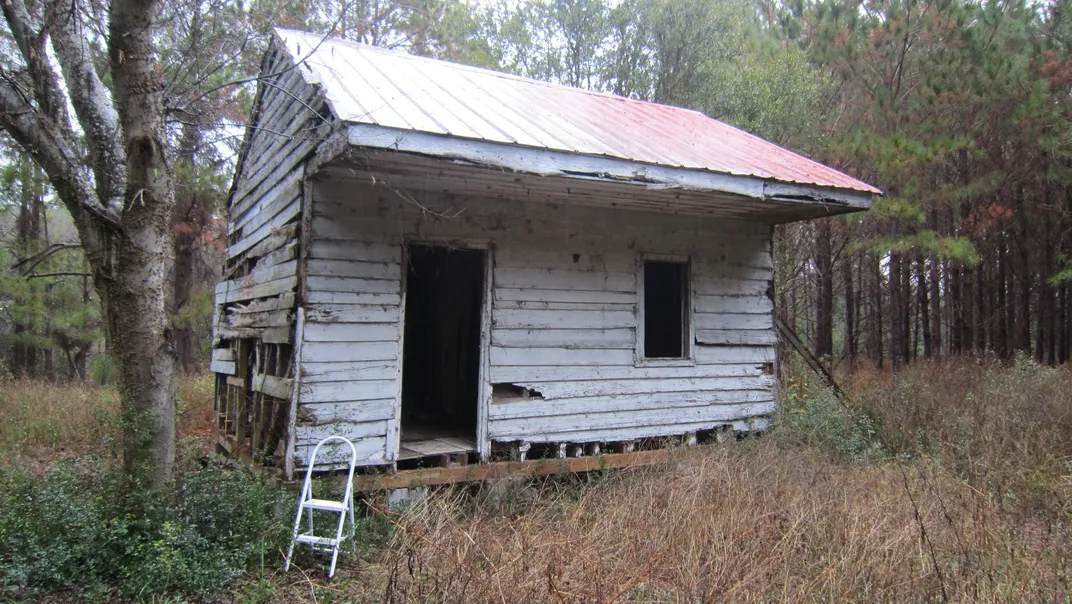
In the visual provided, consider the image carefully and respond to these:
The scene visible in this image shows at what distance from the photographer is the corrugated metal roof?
530 centimetres

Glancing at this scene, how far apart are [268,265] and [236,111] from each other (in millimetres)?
7111

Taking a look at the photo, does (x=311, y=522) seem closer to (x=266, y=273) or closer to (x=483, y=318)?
(x=483, y=318)

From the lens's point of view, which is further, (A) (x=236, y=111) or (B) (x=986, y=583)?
(A) (x=236, y=111)

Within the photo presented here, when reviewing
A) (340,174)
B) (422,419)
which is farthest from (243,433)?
(340,174)

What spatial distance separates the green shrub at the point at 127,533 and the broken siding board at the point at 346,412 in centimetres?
69

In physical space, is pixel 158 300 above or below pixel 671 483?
above

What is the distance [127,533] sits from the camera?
14.5 feet

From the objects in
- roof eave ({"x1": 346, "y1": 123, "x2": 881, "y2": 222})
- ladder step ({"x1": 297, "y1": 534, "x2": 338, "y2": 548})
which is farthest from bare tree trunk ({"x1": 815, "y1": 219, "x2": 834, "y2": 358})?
ladder step ({"x1": 297, "y1": 534, "x2": 338, "y2": 548})

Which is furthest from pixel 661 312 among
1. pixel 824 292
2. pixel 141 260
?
pixel 824 292

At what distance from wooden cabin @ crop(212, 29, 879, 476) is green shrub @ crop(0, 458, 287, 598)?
69 centimetres

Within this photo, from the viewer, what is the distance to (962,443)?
6.96 meters

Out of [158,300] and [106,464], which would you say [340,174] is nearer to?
[158,300]

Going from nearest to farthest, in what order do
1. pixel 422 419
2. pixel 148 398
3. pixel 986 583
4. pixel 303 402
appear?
pixel 986 583 → pixel 148 398 → pixel 303 402 → pixel 422 419

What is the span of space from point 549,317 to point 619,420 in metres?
1.36
